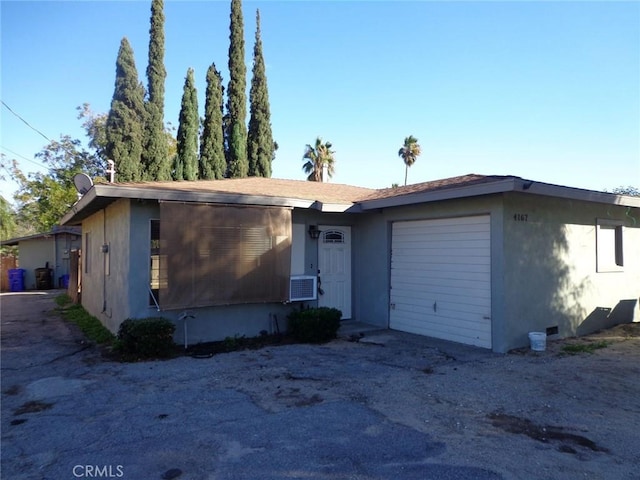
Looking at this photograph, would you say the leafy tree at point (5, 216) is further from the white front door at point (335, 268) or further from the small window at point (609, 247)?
the small window at point (609, 247)

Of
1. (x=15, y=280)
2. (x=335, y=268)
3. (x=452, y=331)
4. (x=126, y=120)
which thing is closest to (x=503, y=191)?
(x=452, y=331)

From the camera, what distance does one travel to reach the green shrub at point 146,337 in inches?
272

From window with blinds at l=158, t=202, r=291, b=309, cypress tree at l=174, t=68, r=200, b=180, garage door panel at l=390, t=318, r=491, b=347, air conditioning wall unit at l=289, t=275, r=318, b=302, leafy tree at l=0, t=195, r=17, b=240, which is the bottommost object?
garage door panel at l=390, t=318, r=491, b=347

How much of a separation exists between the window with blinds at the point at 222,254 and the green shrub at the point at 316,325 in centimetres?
61

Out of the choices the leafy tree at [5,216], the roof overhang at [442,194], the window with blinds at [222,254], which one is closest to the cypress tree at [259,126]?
the leafy tree at [5,216]

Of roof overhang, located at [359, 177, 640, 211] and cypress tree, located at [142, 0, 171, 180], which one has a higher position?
cypress tree, located at [142, 0, 171, 180]

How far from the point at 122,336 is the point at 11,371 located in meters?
1.55

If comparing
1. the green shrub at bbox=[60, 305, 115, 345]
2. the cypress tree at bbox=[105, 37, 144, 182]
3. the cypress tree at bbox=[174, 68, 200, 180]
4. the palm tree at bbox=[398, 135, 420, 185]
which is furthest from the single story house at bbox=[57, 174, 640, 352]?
the palm tree at bbox=[398, 135, 420, 185]

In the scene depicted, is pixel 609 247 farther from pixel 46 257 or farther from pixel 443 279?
pixel 46 257

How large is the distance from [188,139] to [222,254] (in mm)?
18964

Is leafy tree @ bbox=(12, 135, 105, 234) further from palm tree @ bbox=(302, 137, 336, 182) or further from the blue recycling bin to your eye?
palm tree @ bbox=(302, 137, 336, 182)

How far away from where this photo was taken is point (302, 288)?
9078mm

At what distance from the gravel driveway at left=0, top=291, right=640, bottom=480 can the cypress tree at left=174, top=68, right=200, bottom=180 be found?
1839 cm

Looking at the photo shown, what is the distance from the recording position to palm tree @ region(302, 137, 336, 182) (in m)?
38.7
